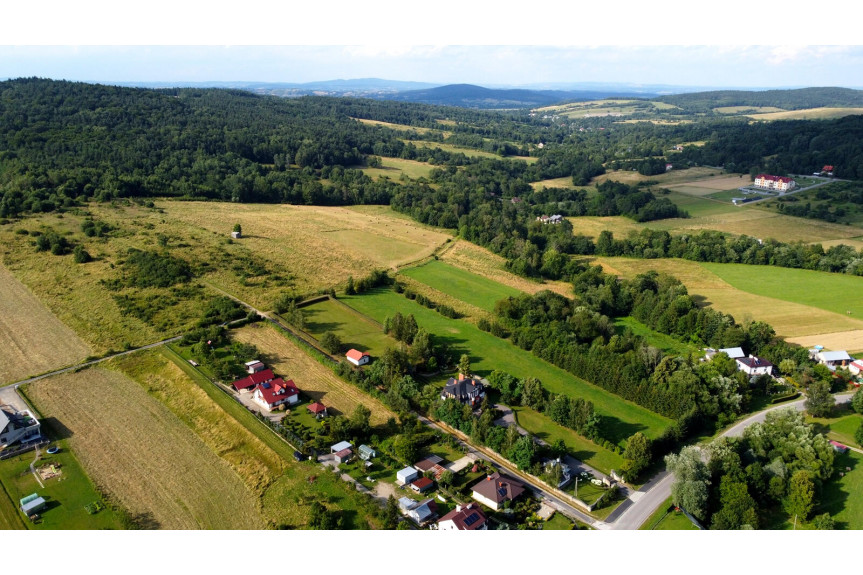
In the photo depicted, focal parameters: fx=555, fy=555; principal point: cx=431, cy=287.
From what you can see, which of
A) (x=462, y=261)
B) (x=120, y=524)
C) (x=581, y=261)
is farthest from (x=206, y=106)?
(x=120, y=524)

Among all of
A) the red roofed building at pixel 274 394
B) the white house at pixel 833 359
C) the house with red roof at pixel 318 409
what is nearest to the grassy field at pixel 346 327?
the red roofed building at pixel 274 394

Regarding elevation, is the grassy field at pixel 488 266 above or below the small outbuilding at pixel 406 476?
above

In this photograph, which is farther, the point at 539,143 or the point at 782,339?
the point at 539,143

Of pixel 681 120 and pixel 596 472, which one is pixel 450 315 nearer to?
pixel 596 472

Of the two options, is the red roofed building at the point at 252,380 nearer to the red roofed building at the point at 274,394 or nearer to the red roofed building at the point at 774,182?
the red roofed building at the point at 274,394

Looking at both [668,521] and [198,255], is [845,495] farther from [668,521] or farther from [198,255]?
[198,255]
